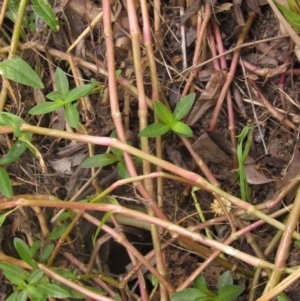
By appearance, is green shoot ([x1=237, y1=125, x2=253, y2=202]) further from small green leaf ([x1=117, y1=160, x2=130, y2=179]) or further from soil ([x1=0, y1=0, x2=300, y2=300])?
small green leaf ([x1=117, y1=160, x2=130, y2=179])

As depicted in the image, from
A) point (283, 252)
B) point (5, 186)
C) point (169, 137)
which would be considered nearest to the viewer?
point (283, 252)

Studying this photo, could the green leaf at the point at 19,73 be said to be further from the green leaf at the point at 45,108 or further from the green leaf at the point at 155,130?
the green leaf at the point at 155,130

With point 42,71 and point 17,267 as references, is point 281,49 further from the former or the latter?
point 17,267

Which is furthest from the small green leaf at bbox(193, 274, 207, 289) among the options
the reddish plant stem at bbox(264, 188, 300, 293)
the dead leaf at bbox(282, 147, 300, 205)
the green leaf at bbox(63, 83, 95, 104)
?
the green leaf at bbox(63, 83, 95, 104)

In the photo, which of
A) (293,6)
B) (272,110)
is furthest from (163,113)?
(293,6)

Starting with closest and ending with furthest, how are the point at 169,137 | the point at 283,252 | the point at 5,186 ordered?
1. the point at 283,252
2. the point at 5,186
3. the point at 169,137

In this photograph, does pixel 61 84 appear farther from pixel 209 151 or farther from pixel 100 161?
pixel 209 151
